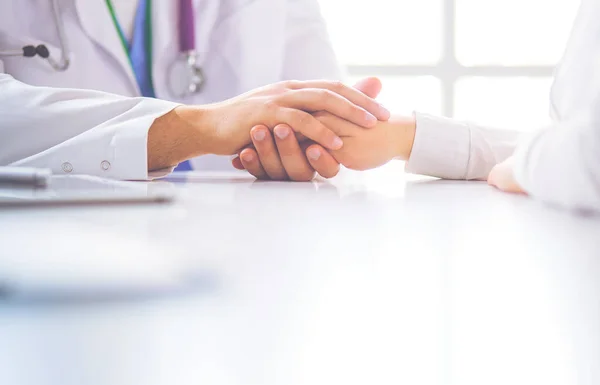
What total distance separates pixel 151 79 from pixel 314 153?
63cm

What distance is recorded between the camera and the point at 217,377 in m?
0.17

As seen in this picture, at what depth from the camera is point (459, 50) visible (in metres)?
2.90

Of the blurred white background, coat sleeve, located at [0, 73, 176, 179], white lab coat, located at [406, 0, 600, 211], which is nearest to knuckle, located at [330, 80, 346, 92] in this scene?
coat sleeve, located at [0, 73, 176, 179]

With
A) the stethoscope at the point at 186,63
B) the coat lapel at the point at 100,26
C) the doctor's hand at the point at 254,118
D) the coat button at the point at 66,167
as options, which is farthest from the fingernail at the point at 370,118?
the coat lapel at the point at 100,26

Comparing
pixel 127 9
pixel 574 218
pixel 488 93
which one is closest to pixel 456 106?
pixel 488 93

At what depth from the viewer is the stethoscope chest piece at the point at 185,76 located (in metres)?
1.38

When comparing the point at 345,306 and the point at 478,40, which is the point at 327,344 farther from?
the point at 478,40

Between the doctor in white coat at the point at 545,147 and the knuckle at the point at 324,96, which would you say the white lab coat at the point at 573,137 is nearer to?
the doctor in white coat at the point at 545,147

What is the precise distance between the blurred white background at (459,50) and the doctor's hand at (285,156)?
2069mm

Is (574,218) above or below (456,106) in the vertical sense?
below

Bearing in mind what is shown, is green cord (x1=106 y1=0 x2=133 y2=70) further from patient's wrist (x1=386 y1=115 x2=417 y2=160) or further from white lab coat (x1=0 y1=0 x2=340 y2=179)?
patient's wrist (x1=386 y1=115 x2=417 y2=160)

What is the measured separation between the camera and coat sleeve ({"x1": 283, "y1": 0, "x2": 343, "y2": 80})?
1.43 m

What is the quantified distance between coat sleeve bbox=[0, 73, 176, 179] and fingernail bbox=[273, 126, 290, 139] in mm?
193

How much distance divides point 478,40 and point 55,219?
108 inches
